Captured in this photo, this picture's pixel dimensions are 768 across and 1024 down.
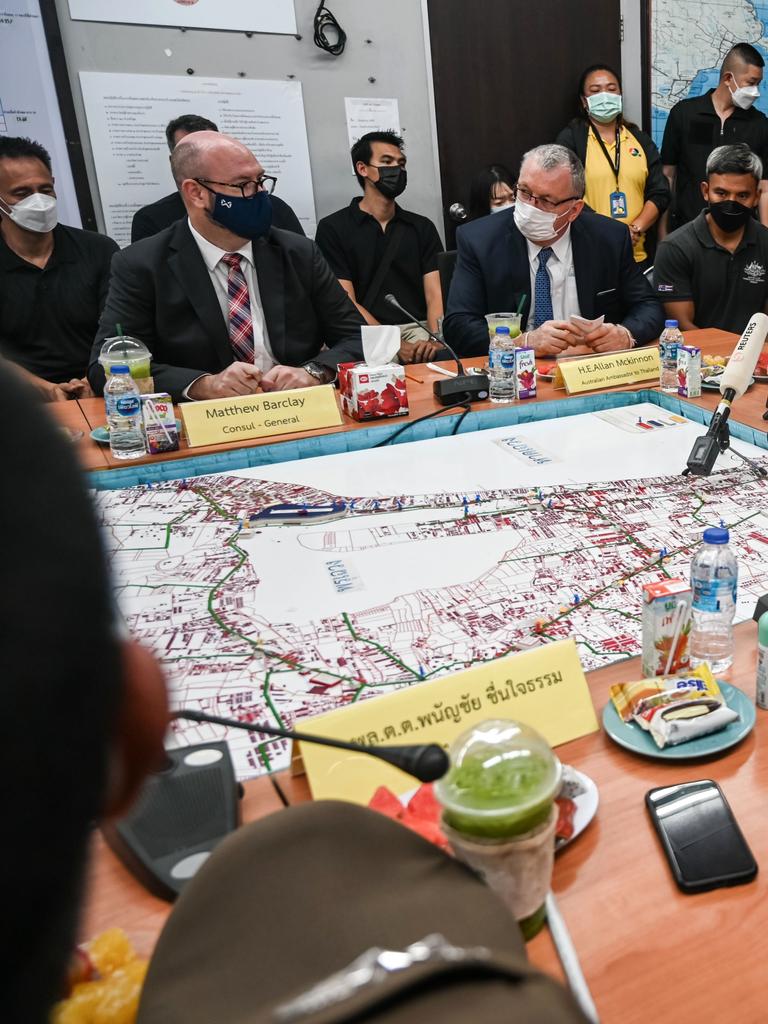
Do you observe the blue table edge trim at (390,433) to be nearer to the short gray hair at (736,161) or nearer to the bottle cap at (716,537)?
the bottle cap at (716,537)

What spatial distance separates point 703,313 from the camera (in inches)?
116

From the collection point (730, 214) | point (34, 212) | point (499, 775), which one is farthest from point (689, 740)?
point (34, 212)

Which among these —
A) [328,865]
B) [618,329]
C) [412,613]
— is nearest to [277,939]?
[328,865]

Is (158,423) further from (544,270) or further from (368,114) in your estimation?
(368,114)

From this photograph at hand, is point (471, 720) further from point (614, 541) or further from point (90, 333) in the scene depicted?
point (90, 333)

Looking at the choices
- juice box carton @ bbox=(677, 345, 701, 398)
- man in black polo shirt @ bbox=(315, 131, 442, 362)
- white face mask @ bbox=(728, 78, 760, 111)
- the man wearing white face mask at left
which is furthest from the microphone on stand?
white face mask @ bbox=(728, 78, 760, 111)

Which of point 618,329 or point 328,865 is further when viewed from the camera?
point 618,329

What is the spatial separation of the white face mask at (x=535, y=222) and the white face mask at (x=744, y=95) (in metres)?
2.48

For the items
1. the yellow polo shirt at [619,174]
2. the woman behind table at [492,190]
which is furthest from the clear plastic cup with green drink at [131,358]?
the yellow polo shirt at [619,174]

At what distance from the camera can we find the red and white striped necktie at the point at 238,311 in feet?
7.35

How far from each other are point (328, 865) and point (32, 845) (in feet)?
0.82

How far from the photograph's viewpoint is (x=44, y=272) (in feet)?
9.21

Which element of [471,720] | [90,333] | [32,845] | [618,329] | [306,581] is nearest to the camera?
[32,845]

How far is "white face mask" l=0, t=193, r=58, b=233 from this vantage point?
268 centimetres
